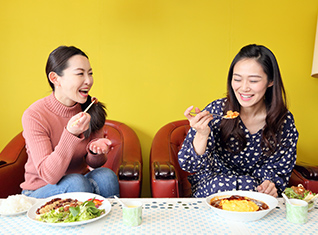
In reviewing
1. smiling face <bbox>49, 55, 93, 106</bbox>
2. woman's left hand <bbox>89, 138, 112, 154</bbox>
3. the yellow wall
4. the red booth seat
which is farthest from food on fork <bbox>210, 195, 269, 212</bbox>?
the yellow wall

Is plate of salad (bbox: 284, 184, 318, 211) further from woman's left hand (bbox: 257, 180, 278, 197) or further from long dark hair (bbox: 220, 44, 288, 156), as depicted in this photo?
long dark hair (bbox: 220, 44, 288, 156)

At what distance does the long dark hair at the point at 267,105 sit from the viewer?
164 cm

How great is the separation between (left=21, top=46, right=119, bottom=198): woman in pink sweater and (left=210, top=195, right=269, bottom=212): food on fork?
2.26 feet

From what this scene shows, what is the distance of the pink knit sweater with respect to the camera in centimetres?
140

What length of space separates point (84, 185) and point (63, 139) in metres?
0.26

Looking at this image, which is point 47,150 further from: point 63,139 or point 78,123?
point 78,123

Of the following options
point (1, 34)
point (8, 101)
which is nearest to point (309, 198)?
point (8, 101)

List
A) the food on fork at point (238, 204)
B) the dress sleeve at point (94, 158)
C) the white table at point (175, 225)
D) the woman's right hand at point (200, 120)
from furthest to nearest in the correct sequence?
1. the dress sleeve at point (94, 158)
2. the woman's right hand at point (200, 120)
3. the food on fork at point (238, 204)
4. the white table at point (175, 225)

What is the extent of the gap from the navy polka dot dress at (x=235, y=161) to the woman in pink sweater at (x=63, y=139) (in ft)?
1.61

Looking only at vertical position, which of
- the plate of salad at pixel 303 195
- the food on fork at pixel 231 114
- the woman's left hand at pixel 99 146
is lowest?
the plate of salad at pixel 303 195

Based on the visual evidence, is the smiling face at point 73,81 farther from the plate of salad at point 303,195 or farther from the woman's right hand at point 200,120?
the plate of salad at point 303,195

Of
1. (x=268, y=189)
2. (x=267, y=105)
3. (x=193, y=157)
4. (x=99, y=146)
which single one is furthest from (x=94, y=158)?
(x=267, y=105)

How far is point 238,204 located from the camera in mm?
1133

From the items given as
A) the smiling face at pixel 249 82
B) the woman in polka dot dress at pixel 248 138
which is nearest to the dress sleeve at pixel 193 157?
the woman in polka dot dress at pixel 248 138
